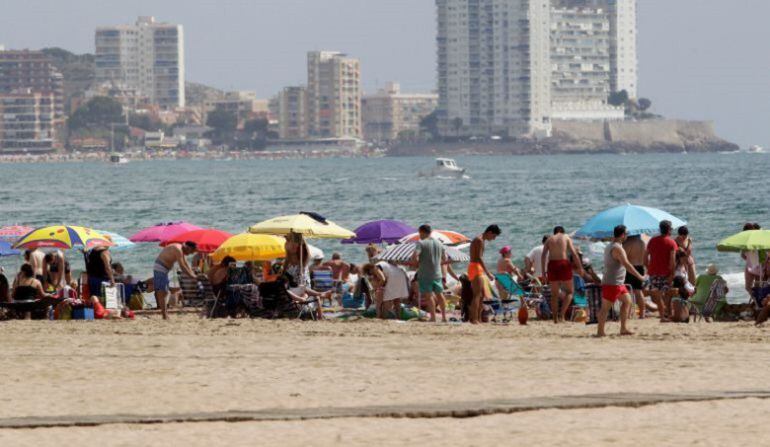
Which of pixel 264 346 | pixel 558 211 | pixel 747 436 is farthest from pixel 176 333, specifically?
pixel 558 211

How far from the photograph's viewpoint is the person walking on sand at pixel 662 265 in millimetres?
17750

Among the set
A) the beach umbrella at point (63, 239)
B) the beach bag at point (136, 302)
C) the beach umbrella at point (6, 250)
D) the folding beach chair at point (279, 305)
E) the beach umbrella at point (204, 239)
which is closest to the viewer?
the folding beach chair at point (279, 305)

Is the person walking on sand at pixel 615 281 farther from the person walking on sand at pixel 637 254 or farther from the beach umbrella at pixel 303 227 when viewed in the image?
the beach umbrella at pixel 303 227

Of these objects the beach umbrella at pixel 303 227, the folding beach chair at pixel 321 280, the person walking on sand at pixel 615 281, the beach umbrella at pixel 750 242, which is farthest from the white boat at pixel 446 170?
the person walking on sand at pixel 615 281

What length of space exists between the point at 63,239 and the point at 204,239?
1.88 meters

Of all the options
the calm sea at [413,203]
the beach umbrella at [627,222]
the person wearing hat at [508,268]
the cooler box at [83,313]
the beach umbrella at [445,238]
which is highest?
the beach umbrella at [627,222]

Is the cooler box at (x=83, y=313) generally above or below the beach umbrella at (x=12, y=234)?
below

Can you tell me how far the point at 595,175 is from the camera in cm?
12250

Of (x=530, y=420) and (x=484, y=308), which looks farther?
(x=484, y=308)

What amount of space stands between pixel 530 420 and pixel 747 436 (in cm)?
142

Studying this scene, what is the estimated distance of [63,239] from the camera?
20.6 m

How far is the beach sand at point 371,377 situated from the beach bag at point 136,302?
123 inches

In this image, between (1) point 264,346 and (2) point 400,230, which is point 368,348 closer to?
(1) point 264,346

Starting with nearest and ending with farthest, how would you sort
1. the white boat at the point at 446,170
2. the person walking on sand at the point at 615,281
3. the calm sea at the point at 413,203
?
the person walking on sand at the point at 615,281
the calm sea at the point at 413,203
the white boat at the point at 446,170
